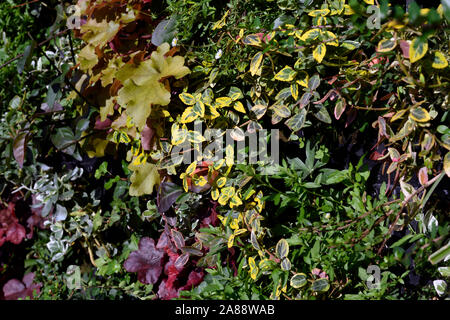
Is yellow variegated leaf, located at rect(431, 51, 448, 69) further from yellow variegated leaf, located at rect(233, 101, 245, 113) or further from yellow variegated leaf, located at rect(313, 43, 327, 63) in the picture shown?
yellow variegated leaf, located at rect(233, 101, 245, 113)

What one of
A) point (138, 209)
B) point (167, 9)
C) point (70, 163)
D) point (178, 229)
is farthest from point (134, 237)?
point (167, 9)

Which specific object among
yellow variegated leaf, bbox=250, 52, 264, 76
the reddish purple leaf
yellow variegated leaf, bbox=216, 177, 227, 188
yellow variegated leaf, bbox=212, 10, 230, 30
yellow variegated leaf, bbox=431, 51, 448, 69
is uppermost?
yellow variegated leaf, bbox=431, 51, 448, 69

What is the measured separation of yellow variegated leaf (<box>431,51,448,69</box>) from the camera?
1.24 meters

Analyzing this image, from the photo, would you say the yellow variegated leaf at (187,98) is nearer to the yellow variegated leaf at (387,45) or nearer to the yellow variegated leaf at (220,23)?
the yellow variegated leaf at (220,23)

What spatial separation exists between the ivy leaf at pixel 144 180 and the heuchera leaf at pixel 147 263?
351mm

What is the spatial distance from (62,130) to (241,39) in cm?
100

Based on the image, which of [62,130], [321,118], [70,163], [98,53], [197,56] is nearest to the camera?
[321,118]

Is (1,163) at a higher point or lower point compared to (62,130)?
lower

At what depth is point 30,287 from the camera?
2.60 metres

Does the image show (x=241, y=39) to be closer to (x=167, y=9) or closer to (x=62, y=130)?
(x=167, y=9)

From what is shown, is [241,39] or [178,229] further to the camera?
[178,229]

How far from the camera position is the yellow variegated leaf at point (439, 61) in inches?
48.7

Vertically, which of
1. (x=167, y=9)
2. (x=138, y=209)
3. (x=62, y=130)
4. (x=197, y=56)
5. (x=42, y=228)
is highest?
(x=167, y=9)

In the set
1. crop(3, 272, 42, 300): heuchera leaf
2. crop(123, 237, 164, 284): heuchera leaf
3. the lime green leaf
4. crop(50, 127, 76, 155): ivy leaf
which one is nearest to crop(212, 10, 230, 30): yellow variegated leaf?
the lime green leaf
